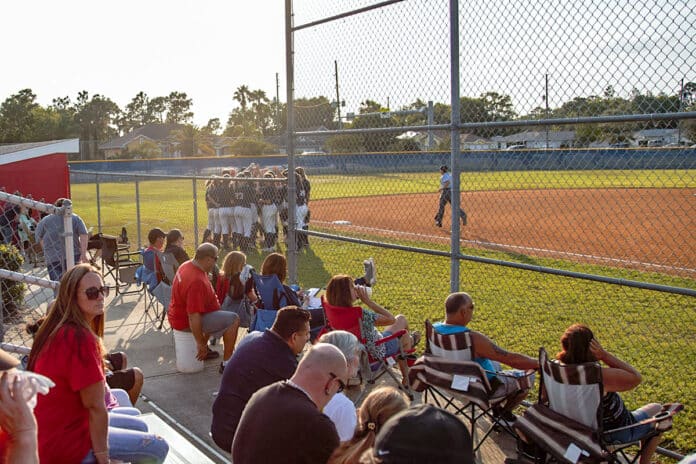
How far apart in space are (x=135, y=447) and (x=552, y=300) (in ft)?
24.5

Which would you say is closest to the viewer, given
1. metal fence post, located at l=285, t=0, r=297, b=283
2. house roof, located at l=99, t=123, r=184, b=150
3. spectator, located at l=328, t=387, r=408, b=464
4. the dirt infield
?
spectator, located at l=328, t=387, r=408, b=464

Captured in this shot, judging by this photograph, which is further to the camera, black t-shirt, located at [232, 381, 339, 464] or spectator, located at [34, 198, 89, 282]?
spectator, located at [34, 198, 89, 282]

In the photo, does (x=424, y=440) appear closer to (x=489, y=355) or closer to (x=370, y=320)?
(x=489, y=355)

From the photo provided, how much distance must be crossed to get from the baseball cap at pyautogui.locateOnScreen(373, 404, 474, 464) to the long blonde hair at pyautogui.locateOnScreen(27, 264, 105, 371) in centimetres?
242

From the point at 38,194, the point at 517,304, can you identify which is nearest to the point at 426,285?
the point at 517,304

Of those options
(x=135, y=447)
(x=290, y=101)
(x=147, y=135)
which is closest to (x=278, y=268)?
(x=290, y=101)

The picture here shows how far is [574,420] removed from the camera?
4.23m

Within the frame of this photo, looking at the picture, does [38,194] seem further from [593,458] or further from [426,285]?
[593,458]

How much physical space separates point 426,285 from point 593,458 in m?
7.33

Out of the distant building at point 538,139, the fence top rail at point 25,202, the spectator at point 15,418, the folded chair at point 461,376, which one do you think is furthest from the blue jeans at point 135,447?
the distant building at point 538,139

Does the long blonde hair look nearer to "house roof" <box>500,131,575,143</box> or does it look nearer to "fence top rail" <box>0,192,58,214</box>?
"fence top rail" <box>0,192,58,214</box>

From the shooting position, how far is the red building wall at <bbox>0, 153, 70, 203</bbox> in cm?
1803

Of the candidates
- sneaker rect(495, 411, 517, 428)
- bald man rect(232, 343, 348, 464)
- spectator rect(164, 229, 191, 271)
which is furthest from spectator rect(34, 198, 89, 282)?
bald man rect(232, 343, 348, 464)

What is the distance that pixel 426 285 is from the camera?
11391 mm
